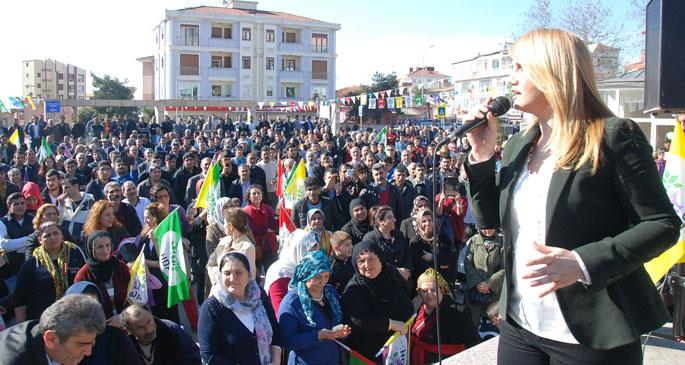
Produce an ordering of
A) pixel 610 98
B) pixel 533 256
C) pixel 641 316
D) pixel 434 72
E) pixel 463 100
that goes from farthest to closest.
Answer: pixel 434 72 → pixel 463 100 → pixel 610 98 → pixel 641 316 → pixel 533 256

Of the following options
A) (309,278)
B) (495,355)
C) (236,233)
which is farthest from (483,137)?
(236,233)

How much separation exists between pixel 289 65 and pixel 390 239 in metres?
58.0

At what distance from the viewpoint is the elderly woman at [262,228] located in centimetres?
786

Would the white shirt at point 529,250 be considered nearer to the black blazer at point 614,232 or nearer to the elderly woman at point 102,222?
the black blazer at point 614,232

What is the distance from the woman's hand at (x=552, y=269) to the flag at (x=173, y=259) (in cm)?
493

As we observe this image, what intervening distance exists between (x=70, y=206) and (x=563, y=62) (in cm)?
759

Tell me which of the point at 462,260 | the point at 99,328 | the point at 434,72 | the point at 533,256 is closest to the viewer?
the point at 533,256

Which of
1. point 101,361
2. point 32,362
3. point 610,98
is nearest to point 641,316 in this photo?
point 32,362

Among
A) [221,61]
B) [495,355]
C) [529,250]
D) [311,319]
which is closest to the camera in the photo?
[529,250]

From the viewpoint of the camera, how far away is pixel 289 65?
6322cm

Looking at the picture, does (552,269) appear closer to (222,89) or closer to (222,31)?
(222,89)

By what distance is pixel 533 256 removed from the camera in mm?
1633

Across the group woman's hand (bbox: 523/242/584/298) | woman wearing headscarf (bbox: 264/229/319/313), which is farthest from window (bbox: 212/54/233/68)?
woman's hand (bbox: 523/242/584/298)

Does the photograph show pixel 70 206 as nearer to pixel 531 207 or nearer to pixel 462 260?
pixel 462 260
